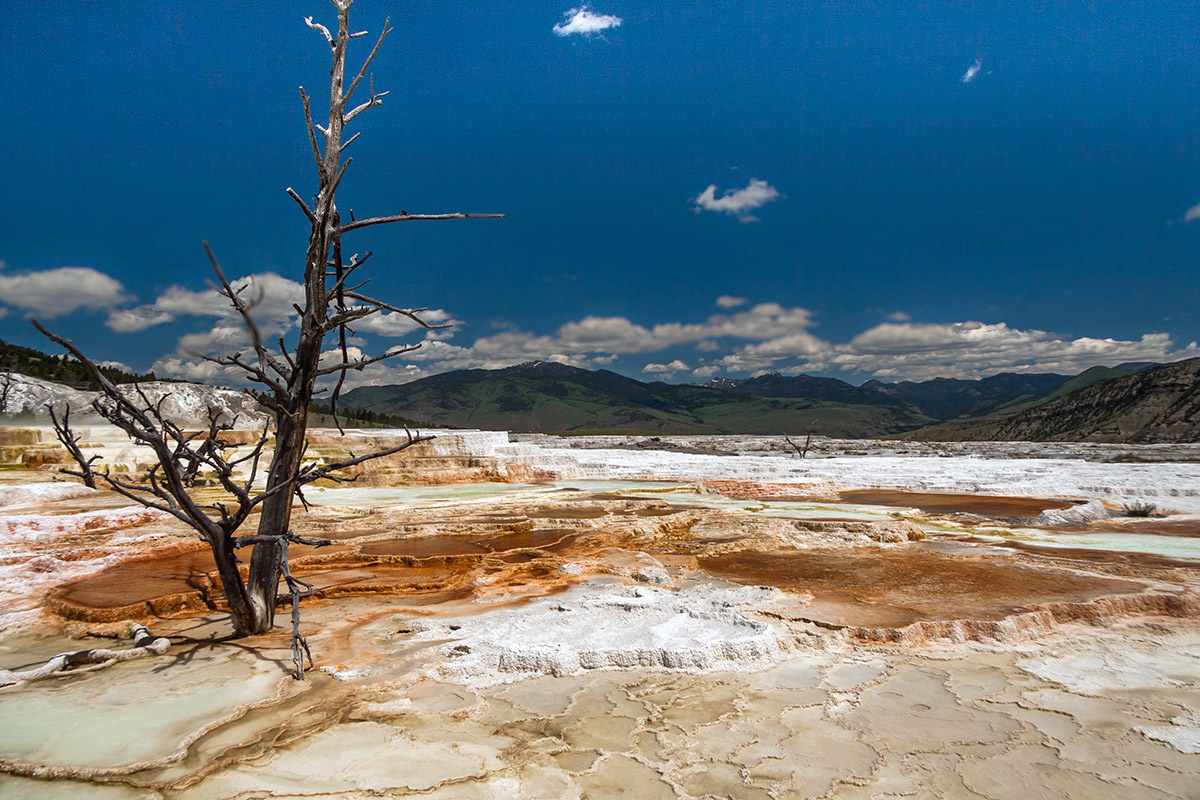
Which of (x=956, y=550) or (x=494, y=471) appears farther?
(x=494, y=471)

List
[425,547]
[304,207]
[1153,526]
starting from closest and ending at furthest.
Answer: [304,207] < [425,547] < [1153,526]

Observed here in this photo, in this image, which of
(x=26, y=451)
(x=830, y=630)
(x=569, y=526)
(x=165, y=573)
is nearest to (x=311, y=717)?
(x=830, y=630)

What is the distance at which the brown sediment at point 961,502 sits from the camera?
1755 cm

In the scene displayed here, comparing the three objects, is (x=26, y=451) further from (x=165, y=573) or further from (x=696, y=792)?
(x=696, y=792)

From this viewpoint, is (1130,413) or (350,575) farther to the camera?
(1130,413)

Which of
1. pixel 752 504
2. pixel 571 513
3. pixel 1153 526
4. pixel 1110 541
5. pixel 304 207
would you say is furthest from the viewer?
pixel 752 504

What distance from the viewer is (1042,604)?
21.1 ft

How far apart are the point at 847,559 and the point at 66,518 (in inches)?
594

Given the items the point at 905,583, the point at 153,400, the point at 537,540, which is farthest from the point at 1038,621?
the point at 153,400

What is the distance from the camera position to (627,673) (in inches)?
194

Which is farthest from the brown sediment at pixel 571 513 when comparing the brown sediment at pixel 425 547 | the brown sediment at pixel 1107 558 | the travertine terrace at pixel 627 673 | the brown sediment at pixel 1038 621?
the brown sediment at pixel 1038 621

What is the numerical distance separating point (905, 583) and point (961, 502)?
14.3 meters

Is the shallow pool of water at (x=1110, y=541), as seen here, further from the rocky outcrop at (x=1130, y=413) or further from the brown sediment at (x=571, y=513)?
the rocky outcrop at (x=1130, y=413)

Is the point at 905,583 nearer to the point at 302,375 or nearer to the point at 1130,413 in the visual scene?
the point at 302,375
